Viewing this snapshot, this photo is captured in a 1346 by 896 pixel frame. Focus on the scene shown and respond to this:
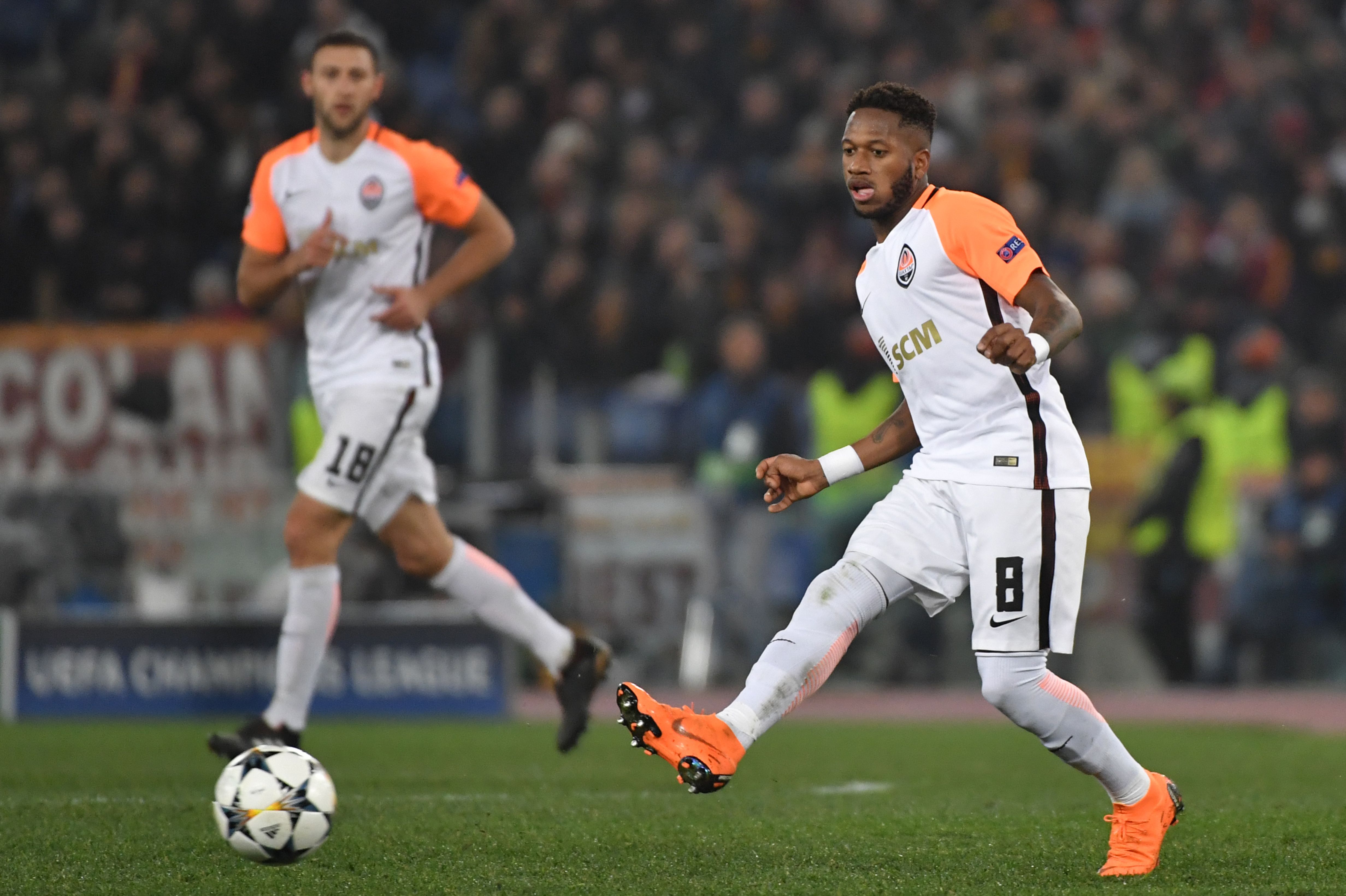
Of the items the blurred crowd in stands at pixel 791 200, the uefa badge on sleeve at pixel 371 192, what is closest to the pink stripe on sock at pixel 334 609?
the uefa badge on sleeve at pixel 371 192

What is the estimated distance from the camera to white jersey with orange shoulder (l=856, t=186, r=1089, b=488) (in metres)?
4.30

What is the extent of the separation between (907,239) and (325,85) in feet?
8.08

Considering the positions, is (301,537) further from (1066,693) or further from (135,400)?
(135,400)

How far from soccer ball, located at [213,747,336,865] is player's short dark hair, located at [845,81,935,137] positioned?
217cm

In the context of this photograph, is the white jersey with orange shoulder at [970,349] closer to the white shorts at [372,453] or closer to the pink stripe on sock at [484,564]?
the white shorts at [372,453]

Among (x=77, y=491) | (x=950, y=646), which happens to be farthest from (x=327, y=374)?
(x=950, y=646)

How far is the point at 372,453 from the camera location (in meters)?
6.04

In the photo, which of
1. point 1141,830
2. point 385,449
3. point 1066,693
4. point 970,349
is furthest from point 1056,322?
point 385,449

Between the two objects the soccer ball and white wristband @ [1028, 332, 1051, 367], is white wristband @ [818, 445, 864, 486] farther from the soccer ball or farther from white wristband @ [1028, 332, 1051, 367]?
the soccer ball

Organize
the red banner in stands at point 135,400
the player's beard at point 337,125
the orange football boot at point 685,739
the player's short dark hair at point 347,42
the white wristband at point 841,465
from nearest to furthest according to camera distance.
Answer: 1. the orange football boot at point 685,739
2. the white wristband at point 841,465
3. the player's short dark hair at point 347,42
4. the player's beard at point 337,125
5. the red banner in stands at point 135,400

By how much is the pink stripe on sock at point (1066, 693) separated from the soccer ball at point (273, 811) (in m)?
1.79

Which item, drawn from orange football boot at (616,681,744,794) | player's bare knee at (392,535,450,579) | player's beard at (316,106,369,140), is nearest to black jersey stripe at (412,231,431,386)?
player's beard at (316,106,369,140)

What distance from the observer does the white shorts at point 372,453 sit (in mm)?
6008

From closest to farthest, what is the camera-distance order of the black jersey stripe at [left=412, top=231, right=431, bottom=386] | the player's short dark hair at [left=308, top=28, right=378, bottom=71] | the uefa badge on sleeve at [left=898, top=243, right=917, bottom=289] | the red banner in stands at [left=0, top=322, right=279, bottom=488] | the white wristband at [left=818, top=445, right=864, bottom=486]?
1. the uefa badge on sleeve at [left=898, top=243, right=917, bottom=289]
2. the white wristband at [left=818, top=445, right=864, bottom=486]
3. the player's short dark hair at [left=308, top=28, right=378, bottom=71]
4. the black jersey stripe at [left=412, top=231, right=431, bottom=386]
5. the red banner in stands at [left=0, top=322, right=279, bottom=488]
